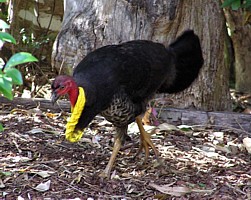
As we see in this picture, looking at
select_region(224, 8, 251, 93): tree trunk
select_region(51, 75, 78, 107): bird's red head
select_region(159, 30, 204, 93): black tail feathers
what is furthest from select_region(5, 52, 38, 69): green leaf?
select_region(224, 8, 251, 93): tree trunk

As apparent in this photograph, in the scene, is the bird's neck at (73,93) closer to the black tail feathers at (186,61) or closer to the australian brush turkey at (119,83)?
the australian brush turkey at (119,83)

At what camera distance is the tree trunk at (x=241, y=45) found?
7.20m

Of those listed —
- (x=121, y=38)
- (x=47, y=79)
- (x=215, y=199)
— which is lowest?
(x=215, y=199)

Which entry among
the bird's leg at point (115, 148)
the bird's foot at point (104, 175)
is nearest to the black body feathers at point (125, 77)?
the bird's leg at point (115, 148)

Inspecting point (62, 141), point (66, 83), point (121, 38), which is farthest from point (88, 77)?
point (121, 38)

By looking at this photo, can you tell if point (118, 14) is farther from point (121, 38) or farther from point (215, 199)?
point (215, 199)

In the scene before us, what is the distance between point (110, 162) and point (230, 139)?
158cm

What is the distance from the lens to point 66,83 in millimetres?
3752

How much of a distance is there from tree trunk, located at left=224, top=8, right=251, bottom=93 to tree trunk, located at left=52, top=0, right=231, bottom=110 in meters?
1.34

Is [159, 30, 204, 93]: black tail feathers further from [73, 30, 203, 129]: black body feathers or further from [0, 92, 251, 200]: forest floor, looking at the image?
[0, 92, 251, 200]: forest floor

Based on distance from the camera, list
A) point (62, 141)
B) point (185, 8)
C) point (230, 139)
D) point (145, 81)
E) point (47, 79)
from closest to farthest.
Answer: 1. point (145, 81)
2. point (62, 141)
3. point (230, 139)
4. point (185, 8)
5. point (47, 79)

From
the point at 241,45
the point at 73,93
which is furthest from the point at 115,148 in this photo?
the point at 241,45

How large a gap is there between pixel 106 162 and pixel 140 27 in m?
1.70

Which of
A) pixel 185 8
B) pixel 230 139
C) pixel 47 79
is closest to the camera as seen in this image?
pixel 230 139
